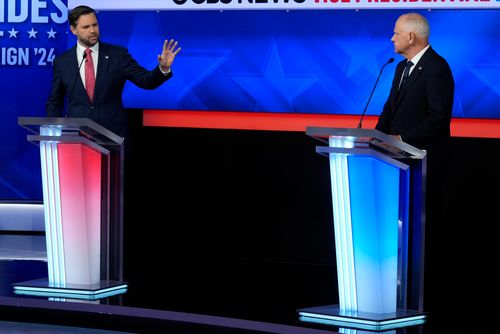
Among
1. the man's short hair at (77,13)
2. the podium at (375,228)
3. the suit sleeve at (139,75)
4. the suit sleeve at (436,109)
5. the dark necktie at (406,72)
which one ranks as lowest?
the podium at (375,228)

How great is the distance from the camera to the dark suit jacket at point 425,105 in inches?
182

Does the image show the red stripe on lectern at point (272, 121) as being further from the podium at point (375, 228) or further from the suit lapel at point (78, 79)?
the podium at point (375, 228)

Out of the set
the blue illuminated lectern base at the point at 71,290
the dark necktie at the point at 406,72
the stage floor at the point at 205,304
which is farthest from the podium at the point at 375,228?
the blue illuminated lectern base at the point at 71,290

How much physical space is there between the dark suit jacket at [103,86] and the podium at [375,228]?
1.69 meters

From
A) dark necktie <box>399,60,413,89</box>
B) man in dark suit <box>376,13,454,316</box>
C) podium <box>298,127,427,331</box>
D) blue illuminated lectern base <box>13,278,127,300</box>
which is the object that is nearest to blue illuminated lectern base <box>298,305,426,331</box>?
podium <box>298,127,427,331</box>

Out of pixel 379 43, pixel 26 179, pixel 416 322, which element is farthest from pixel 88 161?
pixel 26 179

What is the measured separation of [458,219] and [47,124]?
2420mm

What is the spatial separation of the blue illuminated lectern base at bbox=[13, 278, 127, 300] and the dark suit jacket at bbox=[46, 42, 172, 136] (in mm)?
1047

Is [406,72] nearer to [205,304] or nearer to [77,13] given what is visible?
[205,304]

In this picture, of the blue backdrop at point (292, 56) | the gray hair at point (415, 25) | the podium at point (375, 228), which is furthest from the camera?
the blue backdrop at point (292, 56)

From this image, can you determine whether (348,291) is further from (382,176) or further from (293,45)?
(293,45)

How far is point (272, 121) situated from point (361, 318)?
2395 millimetres

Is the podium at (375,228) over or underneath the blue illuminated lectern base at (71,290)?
over

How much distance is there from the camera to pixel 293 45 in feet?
20.4
